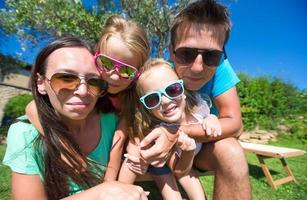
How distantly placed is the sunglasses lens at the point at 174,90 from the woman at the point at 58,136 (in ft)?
1.81

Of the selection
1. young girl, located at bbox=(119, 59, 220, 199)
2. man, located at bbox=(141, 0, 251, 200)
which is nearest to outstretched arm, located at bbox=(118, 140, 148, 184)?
young girl, located at bbox=(119, 59, 220, 199)

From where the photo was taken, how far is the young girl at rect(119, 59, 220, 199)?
2627mm

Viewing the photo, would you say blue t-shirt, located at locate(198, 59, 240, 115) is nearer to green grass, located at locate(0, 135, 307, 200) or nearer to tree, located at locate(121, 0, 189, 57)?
green grass, located at locate(0, 135, 307, 200)

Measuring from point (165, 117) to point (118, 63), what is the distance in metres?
0.65

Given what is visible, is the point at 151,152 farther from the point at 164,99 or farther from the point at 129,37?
the point at 129,37

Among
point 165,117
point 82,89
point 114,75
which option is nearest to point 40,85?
point 82,89

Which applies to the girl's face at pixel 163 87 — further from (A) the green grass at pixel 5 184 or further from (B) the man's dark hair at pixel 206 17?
(A) the green grass at pixel 5 184

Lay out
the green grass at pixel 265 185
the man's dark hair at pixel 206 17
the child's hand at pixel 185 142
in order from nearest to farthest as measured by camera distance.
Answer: the child's hand at pixel 185 142
the man's dark hair at pixel 206 17
the green grass at pixel 265 185

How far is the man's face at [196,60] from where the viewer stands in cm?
283

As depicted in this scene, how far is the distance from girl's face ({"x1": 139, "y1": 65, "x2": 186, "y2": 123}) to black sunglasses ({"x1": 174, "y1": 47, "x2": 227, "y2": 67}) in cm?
21

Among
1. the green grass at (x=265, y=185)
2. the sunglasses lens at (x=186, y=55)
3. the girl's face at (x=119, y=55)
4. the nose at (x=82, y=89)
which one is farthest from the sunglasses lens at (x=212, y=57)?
the green grass at (x=265, y=185)

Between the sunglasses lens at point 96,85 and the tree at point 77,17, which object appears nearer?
the sunglasses lens at point 96,85

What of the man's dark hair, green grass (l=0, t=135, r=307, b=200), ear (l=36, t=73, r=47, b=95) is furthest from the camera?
green grass (l=0, t=135, r=307, b=200)

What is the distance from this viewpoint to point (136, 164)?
2658mm
